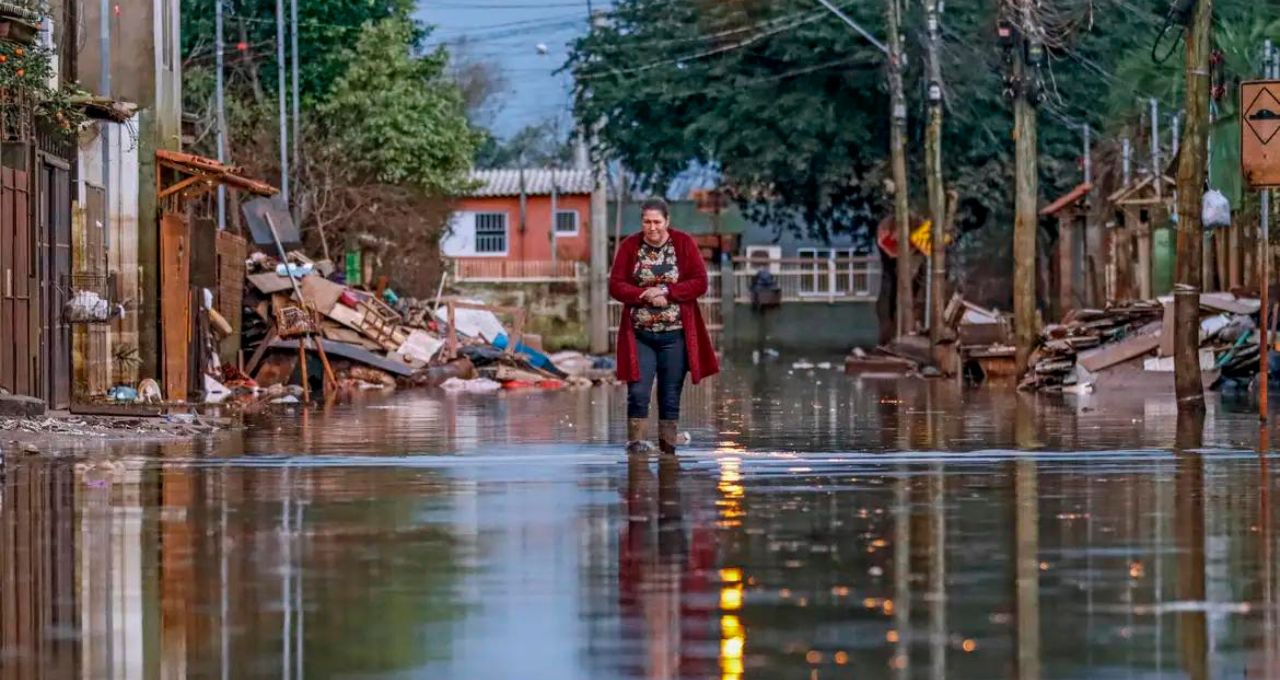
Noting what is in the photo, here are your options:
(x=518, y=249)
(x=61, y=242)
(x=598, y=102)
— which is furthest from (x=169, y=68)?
(x=518, y=249)

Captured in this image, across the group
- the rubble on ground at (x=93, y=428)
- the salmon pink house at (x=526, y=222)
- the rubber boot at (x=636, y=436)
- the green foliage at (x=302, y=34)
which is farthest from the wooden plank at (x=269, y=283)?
the salmon pink house at (x=526, y=222)

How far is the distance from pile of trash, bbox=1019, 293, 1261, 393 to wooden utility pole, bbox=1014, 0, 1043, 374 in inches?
15.0

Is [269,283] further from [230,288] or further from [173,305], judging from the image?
[173,305]

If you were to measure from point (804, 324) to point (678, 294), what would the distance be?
6175 centimetres

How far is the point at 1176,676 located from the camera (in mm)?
8078

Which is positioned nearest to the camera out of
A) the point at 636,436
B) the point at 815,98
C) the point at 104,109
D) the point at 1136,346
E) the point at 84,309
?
the point at 636,436

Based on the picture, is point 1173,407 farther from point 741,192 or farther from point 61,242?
point 741,192

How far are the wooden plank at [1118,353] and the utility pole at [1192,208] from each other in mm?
8894

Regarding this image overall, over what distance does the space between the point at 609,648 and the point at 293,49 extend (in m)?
44.3

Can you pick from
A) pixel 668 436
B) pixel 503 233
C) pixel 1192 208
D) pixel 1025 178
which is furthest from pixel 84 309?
pixel 503 233

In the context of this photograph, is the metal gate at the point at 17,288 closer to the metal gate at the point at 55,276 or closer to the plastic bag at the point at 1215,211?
the metal gate at the point at 55,276

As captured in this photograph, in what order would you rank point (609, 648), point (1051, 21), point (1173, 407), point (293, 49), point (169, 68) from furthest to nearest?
point (293, 49), point (1051, 21), point (169, 68), point (1173, 407), point (609, 648)

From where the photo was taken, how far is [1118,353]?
1432 inches

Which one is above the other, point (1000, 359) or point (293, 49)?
point (293, 49)
